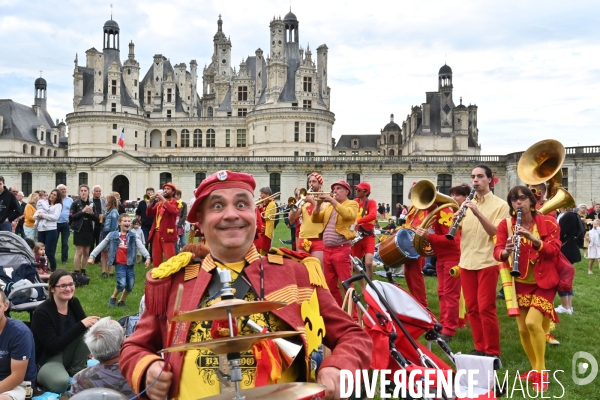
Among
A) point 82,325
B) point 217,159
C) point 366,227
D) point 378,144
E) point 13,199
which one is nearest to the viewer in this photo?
point 82,325

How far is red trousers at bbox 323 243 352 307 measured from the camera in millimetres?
8202

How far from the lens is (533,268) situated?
551cm

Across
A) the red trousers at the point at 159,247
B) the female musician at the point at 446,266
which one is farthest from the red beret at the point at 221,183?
the red trousers at the point at 159,247

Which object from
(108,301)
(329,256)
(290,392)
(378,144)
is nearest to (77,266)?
(108,301)

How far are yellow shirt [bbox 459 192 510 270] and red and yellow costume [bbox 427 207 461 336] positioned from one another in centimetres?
110

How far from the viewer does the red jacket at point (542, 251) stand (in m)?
5.38

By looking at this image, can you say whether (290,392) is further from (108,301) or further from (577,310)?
(577,310)

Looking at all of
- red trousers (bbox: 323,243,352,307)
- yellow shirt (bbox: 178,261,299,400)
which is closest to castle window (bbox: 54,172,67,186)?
red trousers (bbox: 323,243,352,307)

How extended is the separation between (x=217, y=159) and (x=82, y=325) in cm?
4614

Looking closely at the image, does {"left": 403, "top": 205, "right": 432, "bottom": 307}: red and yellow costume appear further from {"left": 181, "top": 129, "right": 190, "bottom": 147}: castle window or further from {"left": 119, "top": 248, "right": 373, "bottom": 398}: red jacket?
{"left": 181, "top": 129, "right": 190, "bottom": 147}: castle window

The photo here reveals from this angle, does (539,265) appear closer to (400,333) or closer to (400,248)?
(400,333)

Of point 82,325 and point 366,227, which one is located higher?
point 366,227

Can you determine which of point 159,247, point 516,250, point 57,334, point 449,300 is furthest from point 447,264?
point 159,247

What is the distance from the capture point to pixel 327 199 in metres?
8.02
